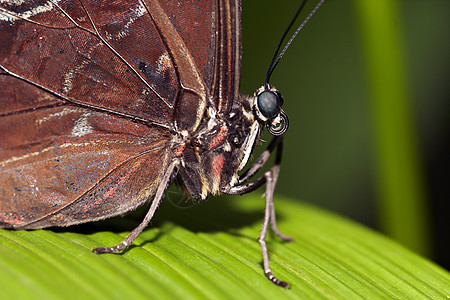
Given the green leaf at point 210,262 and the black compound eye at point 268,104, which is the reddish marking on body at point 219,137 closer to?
the black compound eye at point 268,104

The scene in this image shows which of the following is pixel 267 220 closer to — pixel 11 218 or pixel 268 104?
pixel 268 104

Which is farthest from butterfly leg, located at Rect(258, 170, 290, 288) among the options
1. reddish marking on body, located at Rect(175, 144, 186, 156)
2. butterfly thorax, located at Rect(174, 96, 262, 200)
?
reddish marking on body, located at Rect(175, 144, 186, 156)

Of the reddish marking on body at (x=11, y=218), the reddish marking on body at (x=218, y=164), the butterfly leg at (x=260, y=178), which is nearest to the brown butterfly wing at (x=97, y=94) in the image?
the reddish marking on body at (x=11, y=218)

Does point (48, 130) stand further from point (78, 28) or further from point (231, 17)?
point (231, 17)

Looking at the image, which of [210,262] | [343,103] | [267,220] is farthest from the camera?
[343,103]

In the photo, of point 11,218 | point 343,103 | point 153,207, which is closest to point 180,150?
point 153,207

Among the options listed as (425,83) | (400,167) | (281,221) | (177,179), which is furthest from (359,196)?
(177,179)

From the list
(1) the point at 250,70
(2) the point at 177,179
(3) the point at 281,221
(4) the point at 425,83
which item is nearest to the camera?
(2) the point at 177,179
